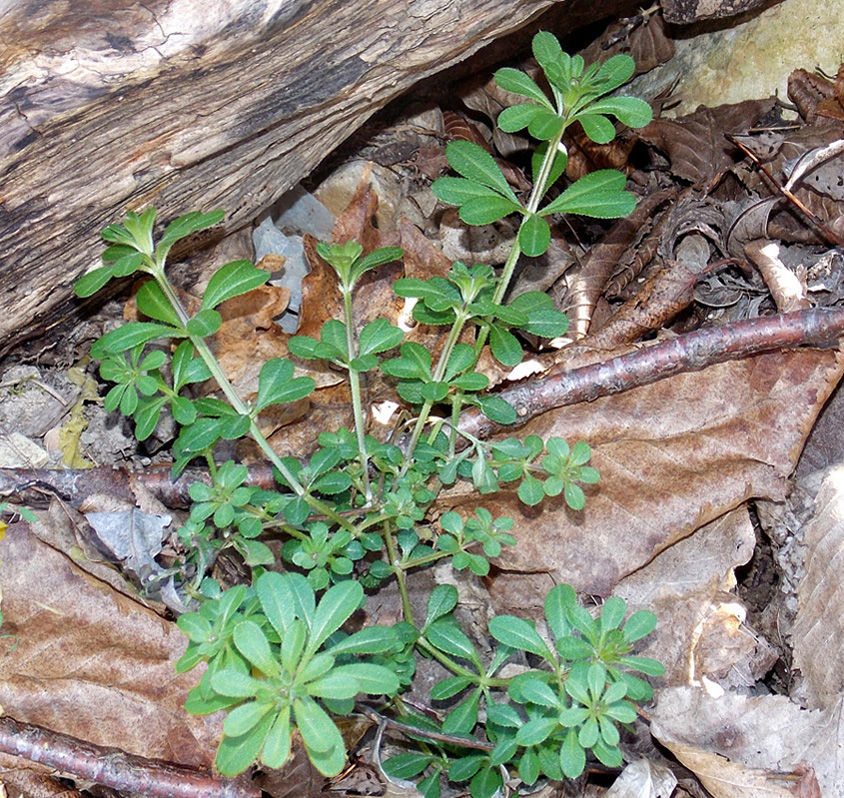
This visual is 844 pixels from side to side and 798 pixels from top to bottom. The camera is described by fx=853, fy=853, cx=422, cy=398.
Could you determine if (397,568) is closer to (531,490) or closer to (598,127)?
(531,490)

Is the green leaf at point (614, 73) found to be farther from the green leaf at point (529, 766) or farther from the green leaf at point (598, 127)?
the green leaf at point (529, 766)

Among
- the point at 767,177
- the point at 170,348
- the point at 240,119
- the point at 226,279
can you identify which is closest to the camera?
the point at 226,279

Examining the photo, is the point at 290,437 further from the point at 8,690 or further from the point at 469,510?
the point at 8,690

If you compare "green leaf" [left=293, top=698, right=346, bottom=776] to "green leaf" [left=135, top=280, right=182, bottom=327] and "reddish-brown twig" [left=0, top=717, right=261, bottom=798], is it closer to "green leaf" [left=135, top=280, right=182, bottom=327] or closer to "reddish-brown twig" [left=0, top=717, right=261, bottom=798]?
"reddish-brown twig" [left=0, top=717, right=261, bottom=798]

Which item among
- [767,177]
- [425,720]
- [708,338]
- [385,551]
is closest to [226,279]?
[385,551]

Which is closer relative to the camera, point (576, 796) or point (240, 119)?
point (576, 796)

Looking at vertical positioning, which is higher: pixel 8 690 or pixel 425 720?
pixel 8 690

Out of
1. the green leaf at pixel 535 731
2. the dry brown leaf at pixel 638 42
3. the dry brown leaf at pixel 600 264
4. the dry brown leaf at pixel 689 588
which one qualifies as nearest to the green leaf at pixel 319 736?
the green leaf at pixel 535 731

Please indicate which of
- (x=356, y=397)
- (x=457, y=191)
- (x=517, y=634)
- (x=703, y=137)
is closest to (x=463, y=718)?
(x=517, y=634)
